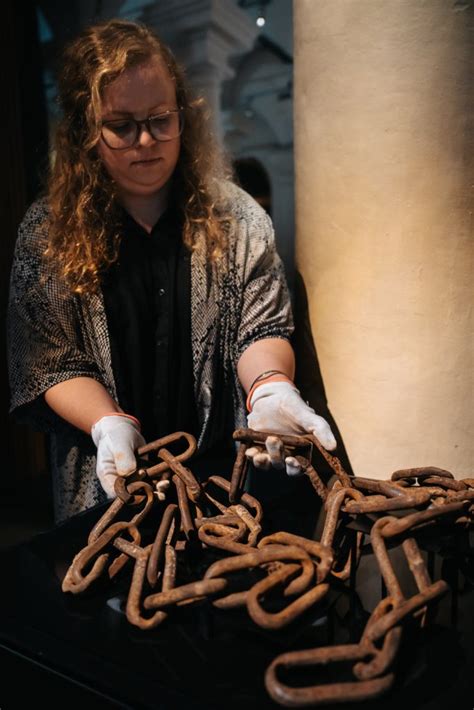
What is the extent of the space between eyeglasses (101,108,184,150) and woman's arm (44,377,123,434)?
56 centimetres

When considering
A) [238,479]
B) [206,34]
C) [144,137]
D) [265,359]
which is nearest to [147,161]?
[144,137]

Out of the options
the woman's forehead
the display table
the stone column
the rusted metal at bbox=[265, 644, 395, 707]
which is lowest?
the display table

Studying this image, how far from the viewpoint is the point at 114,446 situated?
4.24ft

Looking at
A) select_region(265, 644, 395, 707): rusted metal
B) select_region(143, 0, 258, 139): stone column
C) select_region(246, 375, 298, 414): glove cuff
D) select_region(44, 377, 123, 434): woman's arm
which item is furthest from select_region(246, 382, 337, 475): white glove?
select_region(143, 0, 258, 139): stone column

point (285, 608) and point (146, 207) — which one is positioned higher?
point (146, 207)

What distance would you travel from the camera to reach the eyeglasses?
1564 millimetres

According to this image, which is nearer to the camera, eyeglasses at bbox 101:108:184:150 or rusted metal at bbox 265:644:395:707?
rusted metal at bbox 265:644:395:707

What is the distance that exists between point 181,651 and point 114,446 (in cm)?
58

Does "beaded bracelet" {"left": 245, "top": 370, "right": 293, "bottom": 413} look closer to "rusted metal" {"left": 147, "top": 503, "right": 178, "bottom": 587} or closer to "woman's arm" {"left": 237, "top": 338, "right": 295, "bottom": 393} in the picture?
"woman's arm" {"left": 237, "top": 338, "right": 295, "bottom": 393}

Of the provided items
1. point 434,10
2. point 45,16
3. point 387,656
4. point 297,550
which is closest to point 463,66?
point 434,10

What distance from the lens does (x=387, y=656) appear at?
27.3 inches

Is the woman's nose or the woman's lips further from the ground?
the woman's nose

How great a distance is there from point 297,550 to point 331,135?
40.7 inches

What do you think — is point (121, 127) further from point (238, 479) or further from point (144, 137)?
point (238, 479)
